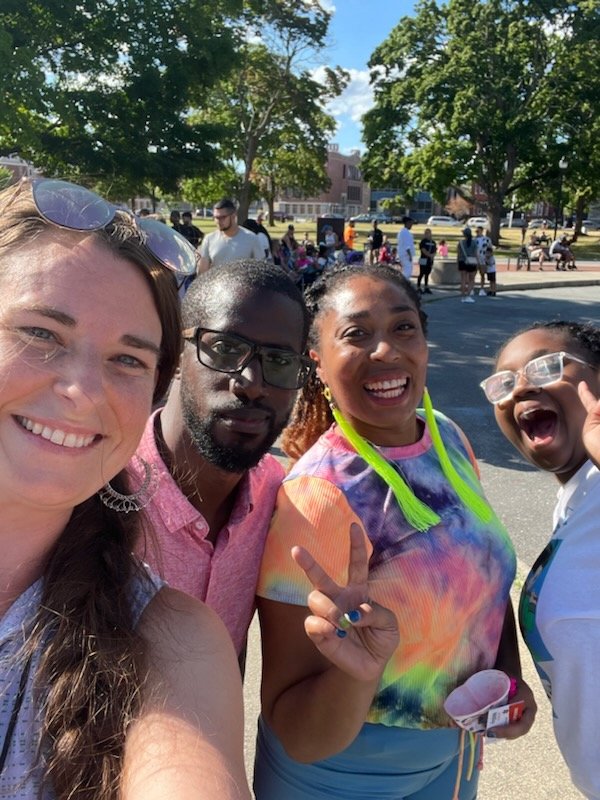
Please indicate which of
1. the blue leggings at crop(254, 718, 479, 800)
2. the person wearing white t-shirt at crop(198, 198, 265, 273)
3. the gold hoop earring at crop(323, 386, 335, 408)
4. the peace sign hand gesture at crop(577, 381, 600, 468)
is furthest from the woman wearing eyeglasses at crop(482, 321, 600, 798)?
the person wearing white t-shirt at crop(198, 198, 265, 273)

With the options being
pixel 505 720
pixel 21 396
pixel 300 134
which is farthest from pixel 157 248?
pixel 300 134

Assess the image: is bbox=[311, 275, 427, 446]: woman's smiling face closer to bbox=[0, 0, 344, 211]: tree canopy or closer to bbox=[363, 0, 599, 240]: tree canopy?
bbox=[0, 0, 344, 211]: tree canopy

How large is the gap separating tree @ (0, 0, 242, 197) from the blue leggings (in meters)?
9.58

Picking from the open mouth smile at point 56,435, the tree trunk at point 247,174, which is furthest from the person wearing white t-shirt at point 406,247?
the open mouth smile at point 56,435

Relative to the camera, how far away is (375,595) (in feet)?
5.07

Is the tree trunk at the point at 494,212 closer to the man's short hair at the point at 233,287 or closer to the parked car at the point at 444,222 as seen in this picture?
the man's short hair at the point at 233,287

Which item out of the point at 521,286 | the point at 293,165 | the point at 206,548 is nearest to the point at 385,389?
the point at 206,548

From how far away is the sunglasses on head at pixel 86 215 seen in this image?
4.25 ft

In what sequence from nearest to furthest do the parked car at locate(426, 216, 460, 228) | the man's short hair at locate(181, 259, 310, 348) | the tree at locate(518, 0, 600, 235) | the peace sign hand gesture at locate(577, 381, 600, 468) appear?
the peace sign hand gesture at locate(577, 381, 600, 468) < the man's short hair at locate(181, 259, 310, 348) < the tree at locate(518, 0, 600, 235) < the parked car at locate(426, 216, 460, 228)

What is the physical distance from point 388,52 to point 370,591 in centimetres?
3849

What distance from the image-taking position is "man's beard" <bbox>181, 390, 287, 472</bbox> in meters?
1.65

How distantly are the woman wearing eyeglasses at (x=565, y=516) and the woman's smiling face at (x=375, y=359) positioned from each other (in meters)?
0.40

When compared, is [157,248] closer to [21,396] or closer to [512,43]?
[21,396]

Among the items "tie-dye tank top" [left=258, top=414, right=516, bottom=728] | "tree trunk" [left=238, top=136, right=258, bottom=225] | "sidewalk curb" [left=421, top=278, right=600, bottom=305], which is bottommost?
"sidewalk curb" [left=421, top=278, right=600, bottom=305]
